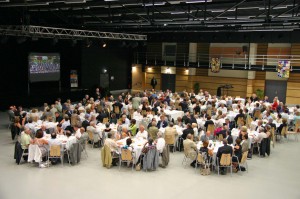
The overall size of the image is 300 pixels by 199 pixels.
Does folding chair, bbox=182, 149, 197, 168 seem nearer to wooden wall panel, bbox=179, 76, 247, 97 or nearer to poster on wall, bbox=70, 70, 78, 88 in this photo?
poster on wall, bbox=70, 70, 78, 88

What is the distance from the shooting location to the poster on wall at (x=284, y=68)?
882 inches

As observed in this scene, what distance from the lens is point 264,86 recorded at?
26.2 meters

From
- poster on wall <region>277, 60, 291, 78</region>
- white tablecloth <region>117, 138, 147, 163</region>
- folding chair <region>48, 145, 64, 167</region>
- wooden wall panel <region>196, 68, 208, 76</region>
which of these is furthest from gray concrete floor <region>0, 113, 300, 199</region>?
wooden wall panel <region>196, 68, 208, 76</region>

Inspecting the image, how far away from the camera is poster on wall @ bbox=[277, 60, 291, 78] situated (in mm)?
22406

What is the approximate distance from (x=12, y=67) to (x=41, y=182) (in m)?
14.3

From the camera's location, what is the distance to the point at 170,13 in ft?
60.7

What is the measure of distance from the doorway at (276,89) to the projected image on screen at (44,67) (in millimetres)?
16168

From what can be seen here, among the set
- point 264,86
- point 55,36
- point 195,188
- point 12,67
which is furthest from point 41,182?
point 264,86

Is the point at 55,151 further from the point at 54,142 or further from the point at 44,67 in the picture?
the point at 44,67

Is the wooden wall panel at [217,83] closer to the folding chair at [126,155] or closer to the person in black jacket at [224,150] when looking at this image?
the person in black jacket at [224,150]

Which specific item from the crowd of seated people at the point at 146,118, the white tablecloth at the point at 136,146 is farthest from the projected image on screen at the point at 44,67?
the white tablecloth at the point at 136,146

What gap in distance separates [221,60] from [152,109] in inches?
493

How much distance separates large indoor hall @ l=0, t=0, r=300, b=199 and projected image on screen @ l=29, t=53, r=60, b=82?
0.27 feet

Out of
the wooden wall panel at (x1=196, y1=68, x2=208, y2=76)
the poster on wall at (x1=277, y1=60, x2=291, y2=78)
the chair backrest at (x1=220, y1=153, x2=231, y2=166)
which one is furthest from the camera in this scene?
the wooden wall panel at (x1=196, y1=68, x2=208, y2=76)
